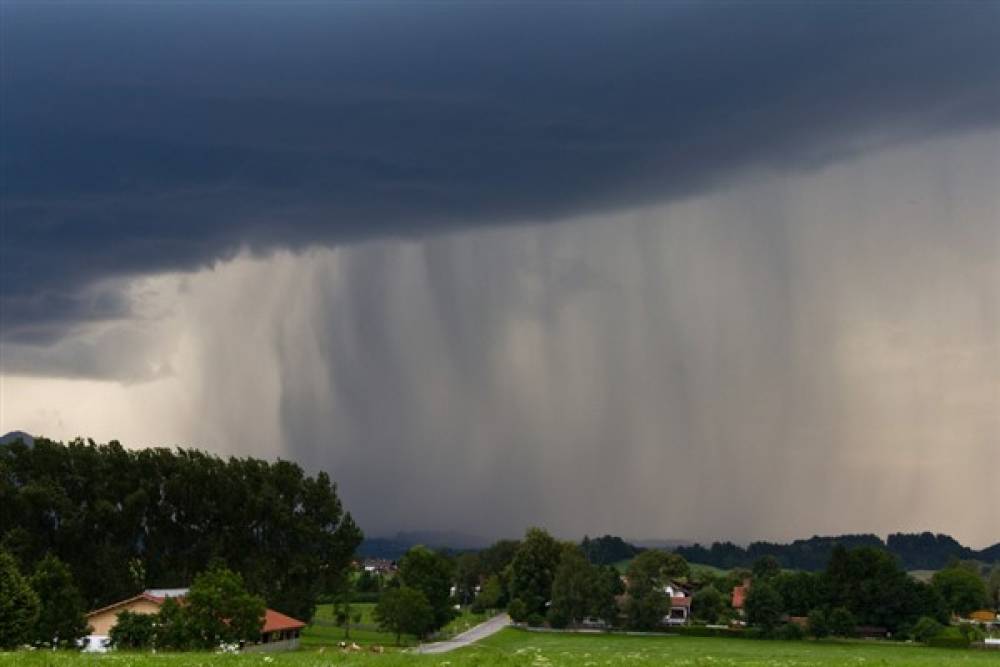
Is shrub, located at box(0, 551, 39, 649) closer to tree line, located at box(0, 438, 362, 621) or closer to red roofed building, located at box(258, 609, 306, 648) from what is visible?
red roofed building, located at box(258, 609, 306, 648)

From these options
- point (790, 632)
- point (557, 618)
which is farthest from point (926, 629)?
point (557, 618)

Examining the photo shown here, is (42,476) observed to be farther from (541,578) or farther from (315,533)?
(541,578)

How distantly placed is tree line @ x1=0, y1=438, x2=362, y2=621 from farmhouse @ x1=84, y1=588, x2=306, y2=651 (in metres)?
12.3

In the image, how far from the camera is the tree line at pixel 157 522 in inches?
5133

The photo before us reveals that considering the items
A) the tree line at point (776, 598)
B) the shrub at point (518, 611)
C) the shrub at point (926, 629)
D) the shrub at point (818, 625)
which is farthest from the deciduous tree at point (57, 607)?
the shrub at point (926, 629)

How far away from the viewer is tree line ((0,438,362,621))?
428 ft

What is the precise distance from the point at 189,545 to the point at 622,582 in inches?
3259

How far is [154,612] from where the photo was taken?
337 ft

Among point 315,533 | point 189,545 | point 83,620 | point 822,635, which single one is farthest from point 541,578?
point 83,620

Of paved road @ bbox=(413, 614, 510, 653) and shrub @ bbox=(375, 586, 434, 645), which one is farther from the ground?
shrub @ bbox=(375, 586, 434, 645)

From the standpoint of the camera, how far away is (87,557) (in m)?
132

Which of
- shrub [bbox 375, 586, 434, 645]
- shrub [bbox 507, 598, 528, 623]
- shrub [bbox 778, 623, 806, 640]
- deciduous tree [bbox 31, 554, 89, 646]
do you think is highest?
deciduous tree [bbox 31, 554, 89, 646]

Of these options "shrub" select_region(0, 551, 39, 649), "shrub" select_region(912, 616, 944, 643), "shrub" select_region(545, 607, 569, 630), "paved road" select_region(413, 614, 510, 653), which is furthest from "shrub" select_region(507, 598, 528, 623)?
"shrub" select_region(0, 551, 39, 649)

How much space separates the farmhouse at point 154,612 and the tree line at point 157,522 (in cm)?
1234
